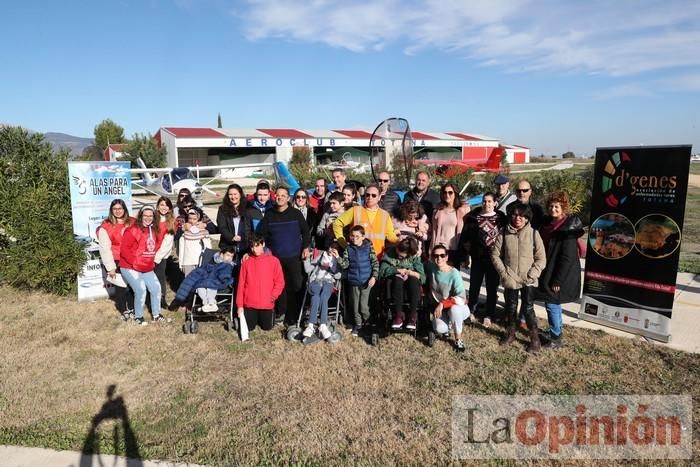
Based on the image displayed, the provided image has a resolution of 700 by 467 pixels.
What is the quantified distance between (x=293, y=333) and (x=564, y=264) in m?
3.03

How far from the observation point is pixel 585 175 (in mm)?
13156

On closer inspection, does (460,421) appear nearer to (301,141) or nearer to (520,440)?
(520,440)

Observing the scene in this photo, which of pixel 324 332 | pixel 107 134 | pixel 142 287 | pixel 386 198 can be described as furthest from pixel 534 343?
pixel 107 134

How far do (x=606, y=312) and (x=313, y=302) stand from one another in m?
3.48

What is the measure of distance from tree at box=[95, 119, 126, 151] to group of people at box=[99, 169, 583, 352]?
57.7 meters

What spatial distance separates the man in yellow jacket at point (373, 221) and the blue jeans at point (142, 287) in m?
2.55

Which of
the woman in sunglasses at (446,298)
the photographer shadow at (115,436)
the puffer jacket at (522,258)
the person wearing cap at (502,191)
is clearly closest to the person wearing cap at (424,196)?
the person wearing cap at (502,191)

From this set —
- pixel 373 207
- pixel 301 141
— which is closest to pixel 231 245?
pixel 373 207

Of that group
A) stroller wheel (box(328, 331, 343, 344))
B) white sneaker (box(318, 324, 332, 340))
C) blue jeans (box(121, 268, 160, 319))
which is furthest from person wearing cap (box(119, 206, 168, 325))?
stroller wheel (box(328, 331, 343, 344))

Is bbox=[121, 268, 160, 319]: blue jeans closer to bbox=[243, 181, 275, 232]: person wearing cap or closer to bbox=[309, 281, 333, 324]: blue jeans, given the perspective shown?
bbox=[243, 181, 275, 232]: person wearing cap

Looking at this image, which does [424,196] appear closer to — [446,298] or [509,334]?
[446,298]

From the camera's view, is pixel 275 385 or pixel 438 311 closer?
pixel 275 385

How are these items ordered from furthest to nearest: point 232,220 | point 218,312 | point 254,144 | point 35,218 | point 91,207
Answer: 1. point 254,144
2. point 91,207
3. point 35,218
4. point 232,220
5. point 218,312

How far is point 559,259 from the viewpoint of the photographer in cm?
456
